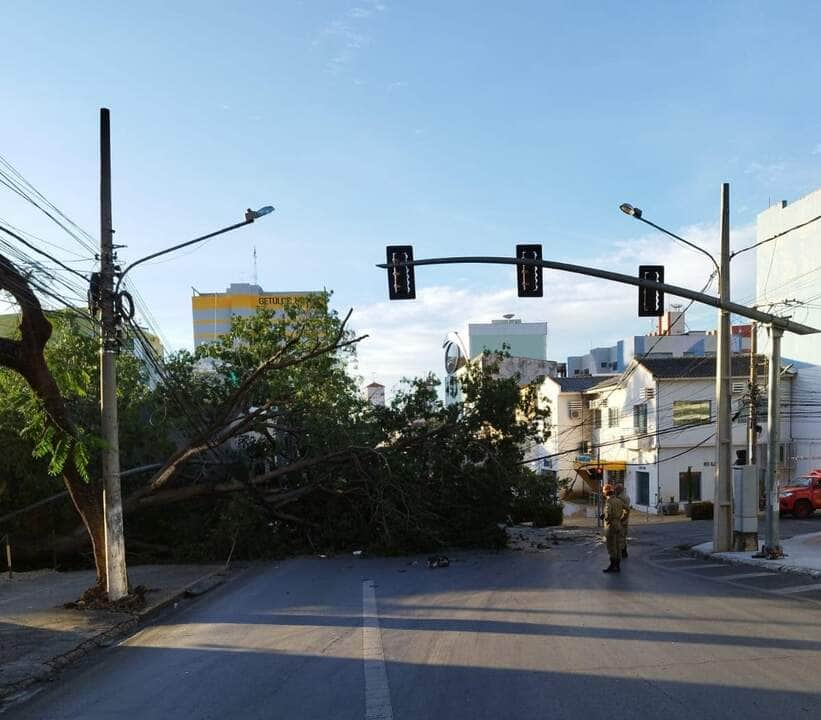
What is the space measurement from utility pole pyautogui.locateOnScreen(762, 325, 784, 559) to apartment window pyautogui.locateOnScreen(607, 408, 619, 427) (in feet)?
94.5

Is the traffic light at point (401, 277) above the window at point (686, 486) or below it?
above

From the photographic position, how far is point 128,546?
19016mm

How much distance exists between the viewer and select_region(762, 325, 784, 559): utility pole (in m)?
15.4

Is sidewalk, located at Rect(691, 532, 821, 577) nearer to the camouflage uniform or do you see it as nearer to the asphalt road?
the asphalt road

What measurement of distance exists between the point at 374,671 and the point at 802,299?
126 ft

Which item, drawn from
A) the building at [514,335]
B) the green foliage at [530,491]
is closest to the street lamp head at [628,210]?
the green foliage at [530,491]

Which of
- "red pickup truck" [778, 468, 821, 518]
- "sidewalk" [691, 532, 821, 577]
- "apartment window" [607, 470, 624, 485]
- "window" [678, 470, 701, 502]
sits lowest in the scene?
"apartment window" [607, 470, 624, 485]

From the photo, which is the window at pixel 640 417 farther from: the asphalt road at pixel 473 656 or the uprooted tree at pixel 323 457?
the asphalt road at pixel 473 656

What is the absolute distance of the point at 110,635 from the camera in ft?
32.6

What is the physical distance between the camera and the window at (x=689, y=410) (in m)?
38.8

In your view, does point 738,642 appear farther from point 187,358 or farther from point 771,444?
point 187,358

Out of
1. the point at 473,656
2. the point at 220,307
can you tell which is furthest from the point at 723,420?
the point at 220,307

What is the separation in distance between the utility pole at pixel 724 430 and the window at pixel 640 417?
75.9ft

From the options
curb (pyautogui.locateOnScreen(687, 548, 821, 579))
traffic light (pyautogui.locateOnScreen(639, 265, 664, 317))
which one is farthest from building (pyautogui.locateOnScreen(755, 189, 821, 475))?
traffic light (pyautogui.locateOnScreen(639, 265, 664, 317))
